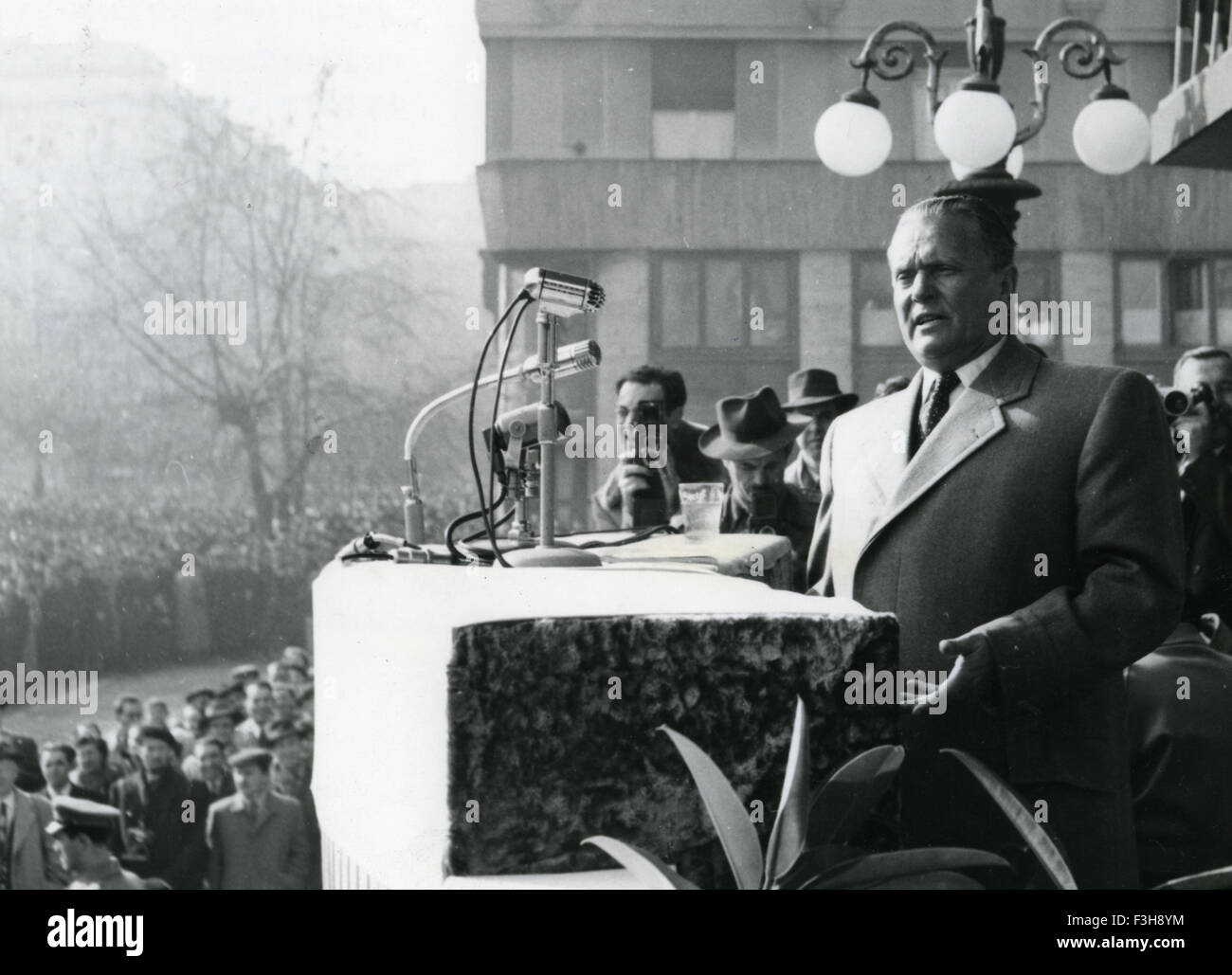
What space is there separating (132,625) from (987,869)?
2.46 meters

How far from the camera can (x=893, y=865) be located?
40.6 inches

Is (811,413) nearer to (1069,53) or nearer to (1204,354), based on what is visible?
(1204,354)

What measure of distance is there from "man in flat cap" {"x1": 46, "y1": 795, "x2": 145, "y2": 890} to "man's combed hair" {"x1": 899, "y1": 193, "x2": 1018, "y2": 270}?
1337 mm

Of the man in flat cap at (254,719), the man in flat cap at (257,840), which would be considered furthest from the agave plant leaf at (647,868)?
the man in flat cap at (254,719)

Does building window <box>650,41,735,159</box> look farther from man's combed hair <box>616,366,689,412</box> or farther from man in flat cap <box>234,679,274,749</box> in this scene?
man in flat cap <box>234,679,274,749</box>

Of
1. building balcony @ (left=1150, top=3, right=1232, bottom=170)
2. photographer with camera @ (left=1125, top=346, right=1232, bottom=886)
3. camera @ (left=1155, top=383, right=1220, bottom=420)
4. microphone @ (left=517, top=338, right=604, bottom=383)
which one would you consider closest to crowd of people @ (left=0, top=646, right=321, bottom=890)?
microphone @ (left=517, top=338, right=604, bottom=383)

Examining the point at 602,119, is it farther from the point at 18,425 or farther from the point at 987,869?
the point at 987,869

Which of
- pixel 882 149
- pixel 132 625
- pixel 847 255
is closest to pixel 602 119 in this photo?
pixel 847 255

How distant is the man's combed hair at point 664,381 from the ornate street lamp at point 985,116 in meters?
0.59

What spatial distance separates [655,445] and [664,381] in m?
0.20

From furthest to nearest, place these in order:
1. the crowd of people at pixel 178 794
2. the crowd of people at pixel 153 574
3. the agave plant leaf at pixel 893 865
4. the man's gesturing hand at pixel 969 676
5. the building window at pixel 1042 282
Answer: the building window at pixel 1042 282
the crowd of people at pixel 153 574
the crowd of people at pixel 178 794
the man's gesturing hand at pixel 969 676
the agave plant leaf at pixel 893 865

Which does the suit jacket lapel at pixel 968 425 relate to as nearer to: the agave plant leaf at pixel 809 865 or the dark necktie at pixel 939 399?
the dark necktie at pixel 939 399

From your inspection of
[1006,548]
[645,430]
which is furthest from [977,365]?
[645,430]

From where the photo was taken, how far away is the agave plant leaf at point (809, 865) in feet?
3.34
